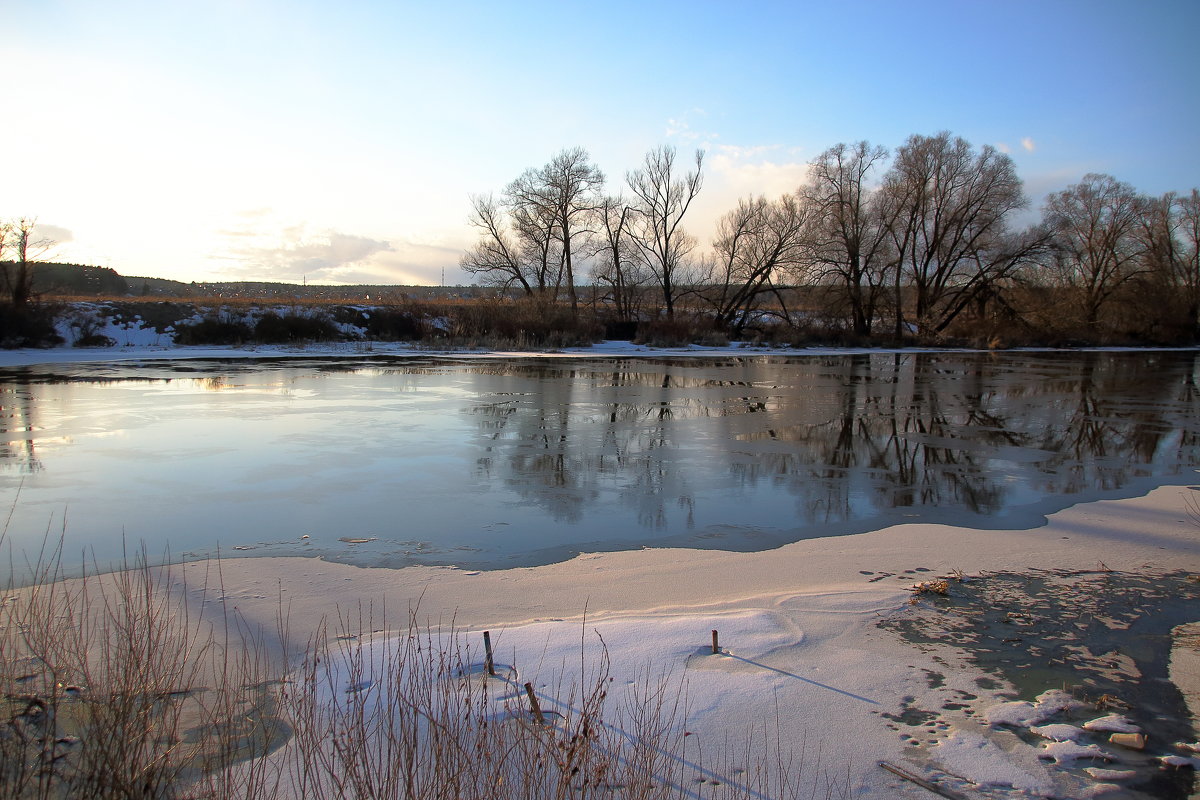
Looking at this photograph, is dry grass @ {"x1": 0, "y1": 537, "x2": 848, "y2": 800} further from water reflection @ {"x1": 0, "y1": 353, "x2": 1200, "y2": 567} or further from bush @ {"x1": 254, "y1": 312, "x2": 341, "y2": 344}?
bush @ {"x1": 254, "y1": 312, "x2": 341, "y2": 344}

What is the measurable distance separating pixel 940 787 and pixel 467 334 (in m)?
36.7

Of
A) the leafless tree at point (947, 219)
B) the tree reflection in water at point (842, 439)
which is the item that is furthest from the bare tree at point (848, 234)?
the tree reflection in water at point (842, 439)

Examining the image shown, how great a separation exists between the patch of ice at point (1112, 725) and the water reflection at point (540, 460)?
3178mm

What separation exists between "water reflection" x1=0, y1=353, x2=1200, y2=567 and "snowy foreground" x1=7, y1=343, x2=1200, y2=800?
0.59m

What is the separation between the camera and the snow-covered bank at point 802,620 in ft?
10.6

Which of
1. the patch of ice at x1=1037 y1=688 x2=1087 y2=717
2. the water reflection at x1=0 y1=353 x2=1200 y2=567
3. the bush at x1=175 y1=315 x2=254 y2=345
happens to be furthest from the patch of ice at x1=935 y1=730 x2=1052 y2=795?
the bush at x1=175 y1=315 x2=254 y2=345

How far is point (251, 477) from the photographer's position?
866cm

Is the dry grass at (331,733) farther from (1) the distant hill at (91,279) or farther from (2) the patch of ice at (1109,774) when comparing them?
(1) the distant hill at (91,279)

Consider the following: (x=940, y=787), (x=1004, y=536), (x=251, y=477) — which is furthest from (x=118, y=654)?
(x=1004, y=536)

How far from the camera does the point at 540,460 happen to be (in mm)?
9922

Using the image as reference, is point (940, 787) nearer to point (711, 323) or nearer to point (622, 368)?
point (622, 368)

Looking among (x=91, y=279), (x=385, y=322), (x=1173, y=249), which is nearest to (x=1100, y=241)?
(x=1173, y=249)

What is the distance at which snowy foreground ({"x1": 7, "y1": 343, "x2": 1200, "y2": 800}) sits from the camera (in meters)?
3.16

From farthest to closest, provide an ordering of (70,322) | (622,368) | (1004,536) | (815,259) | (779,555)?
(815,259), (70,322), (622,368), (1004,536), (779,555)
